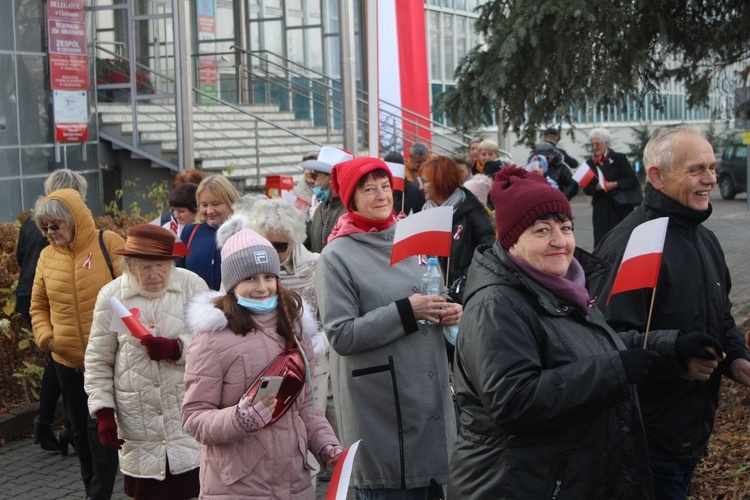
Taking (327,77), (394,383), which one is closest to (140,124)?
(327,77)

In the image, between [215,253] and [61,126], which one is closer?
[215,253]

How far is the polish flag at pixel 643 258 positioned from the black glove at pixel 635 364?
67cm

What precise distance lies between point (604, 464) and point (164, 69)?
16877 millimetres

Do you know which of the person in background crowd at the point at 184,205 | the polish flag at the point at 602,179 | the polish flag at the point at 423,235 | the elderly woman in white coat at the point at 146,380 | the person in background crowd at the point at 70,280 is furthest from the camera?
the polish flag at the point at 602,179

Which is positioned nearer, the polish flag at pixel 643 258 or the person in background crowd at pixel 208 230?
the polish flag at pixel 643 258

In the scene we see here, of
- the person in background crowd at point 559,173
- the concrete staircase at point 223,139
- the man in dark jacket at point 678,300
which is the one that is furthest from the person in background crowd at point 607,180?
the man in dark jacket at point 678,300

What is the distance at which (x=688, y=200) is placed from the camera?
3.96 metres

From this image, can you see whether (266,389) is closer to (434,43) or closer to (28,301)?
(28,301)

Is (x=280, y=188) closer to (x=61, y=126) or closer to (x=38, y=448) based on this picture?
(x=38, y=448)

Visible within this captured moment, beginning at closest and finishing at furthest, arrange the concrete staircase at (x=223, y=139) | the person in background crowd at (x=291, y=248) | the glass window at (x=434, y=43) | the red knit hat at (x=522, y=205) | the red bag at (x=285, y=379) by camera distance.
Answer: the red knit hat at (x=522, y=205) → the red bag at (x=285, y=379) → the person in background crowd at (x=291, y=248) → the concrete staircase at (x=223, y=139) → the glass window at (x=434, y=43)

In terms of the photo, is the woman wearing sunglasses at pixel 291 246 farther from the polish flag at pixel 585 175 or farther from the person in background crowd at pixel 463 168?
the polish flag at pixel 585 175

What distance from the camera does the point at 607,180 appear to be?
1313cm

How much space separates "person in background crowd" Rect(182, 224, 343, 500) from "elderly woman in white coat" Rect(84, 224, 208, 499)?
117 centimetres

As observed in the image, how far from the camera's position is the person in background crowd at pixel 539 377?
2.95 m
